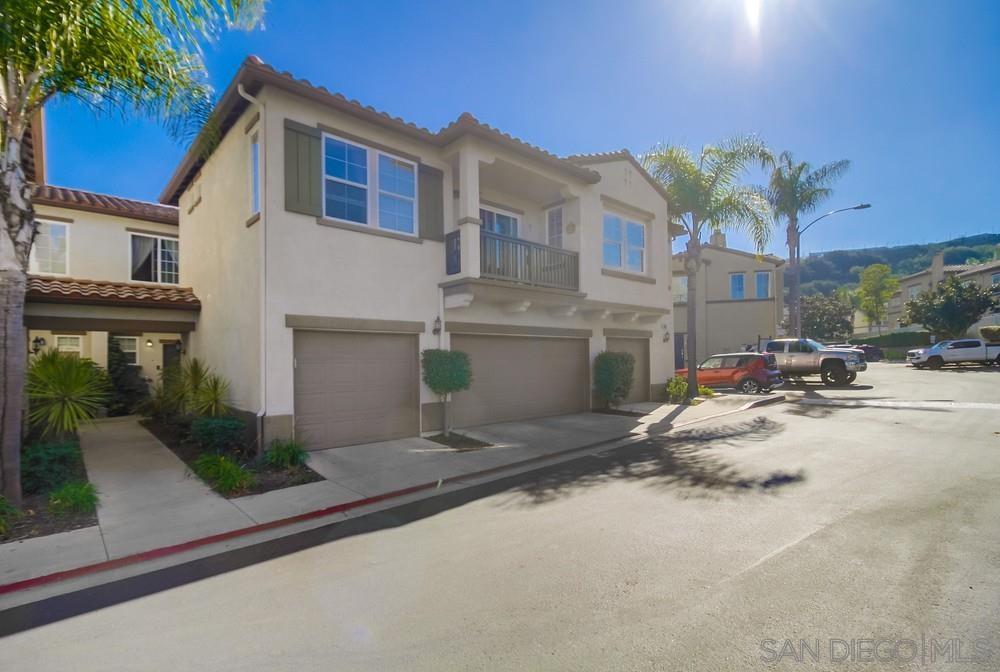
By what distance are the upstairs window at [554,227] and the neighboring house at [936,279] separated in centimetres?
A: 3859

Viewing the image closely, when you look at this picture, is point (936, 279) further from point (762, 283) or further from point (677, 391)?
point (677, 391)

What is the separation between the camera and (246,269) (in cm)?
915

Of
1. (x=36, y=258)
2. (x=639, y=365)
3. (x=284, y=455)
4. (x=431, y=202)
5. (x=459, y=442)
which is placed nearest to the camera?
(x=284, y=455)

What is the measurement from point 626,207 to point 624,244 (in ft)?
3.72

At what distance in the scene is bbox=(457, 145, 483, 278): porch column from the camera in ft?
33.2

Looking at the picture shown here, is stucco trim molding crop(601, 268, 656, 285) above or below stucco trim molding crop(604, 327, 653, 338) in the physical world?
above

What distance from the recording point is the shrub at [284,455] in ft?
25.3

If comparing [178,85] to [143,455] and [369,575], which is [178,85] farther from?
[369,575]

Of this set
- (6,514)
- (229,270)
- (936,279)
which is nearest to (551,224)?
(229,270)

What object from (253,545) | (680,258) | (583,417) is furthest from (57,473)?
(680,258)

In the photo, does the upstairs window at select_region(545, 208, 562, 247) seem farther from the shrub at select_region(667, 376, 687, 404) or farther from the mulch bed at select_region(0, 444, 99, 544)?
the mulch bed at select_region(0, 444, 99, 544)

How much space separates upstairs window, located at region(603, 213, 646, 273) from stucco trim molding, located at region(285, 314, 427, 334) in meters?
6.96

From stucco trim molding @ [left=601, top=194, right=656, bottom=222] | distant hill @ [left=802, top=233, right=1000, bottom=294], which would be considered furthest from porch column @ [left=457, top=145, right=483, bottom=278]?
distant hill @ [left=802, top=233, right=1000, bottom=294]

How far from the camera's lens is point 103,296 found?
10031 millimetres
